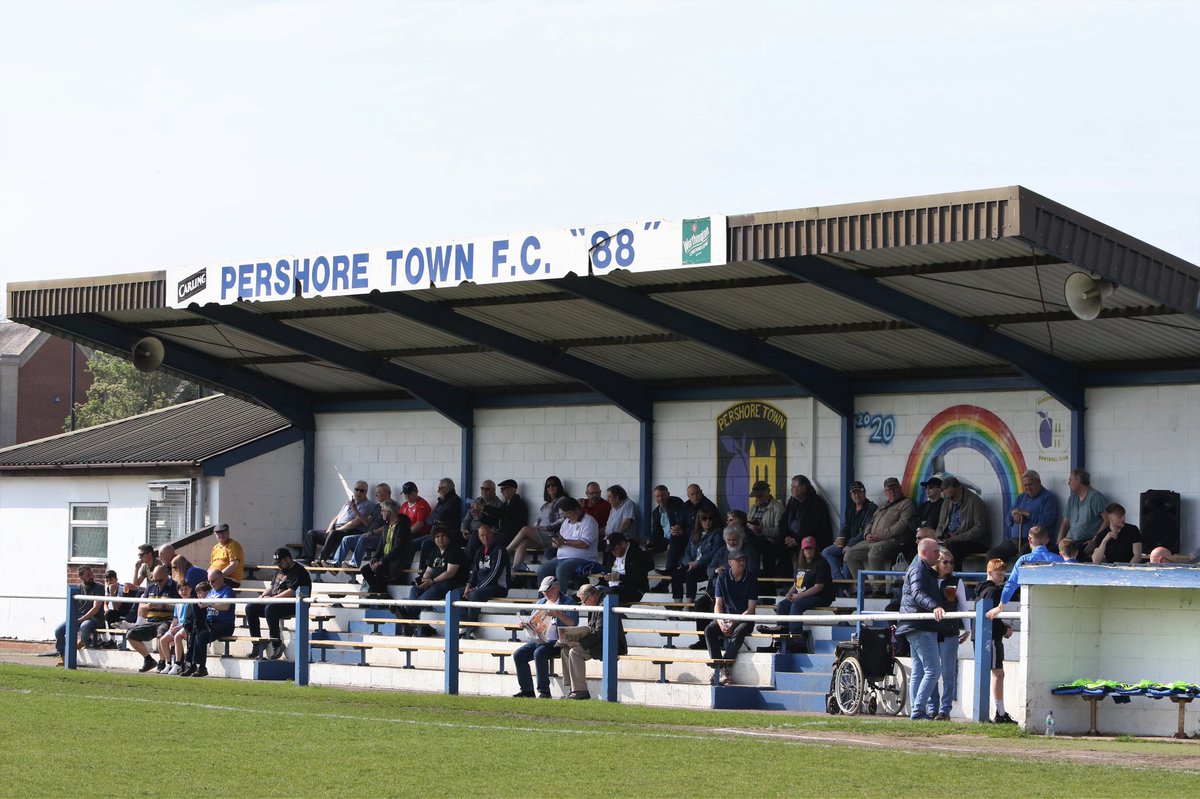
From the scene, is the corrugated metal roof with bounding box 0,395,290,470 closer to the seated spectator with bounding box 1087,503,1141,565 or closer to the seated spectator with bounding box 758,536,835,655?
the seated spectator with bounding box 758,536,835,655

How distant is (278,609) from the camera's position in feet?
64.0

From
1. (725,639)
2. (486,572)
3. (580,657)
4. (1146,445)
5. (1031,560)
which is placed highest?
(1146,445)

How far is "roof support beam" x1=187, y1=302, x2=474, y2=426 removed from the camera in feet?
66.9

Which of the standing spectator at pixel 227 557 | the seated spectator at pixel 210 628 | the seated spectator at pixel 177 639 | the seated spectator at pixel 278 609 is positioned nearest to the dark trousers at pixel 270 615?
the seated spectator at pixel 278 609

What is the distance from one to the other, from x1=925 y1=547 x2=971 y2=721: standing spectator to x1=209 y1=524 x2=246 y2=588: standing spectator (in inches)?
407

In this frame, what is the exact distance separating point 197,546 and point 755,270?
10.9m

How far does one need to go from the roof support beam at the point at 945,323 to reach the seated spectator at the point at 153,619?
8901 millimetres

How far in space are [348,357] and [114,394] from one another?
1669 inches

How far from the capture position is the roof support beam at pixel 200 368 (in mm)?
21453

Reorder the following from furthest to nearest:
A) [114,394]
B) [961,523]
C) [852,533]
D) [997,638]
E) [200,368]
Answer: [114,394], [200,368], [852,533], [961,523], [997,638]

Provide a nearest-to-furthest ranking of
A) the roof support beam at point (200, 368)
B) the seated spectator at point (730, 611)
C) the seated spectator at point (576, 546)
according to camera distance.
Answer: the seated spectator at point (730, 611)
the seated spectator at point (576, 546)
the roof support beam at point (200, 368)

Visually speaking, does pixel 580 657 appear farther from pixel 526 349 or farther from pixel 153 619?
pixel 153 619

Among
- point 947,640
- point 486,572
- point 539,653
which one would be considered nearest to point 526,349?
point 486,572

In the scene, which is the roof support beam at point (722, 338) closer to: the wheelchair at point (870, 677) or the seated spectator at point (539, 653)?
the seated spectator at point (539, 653)
